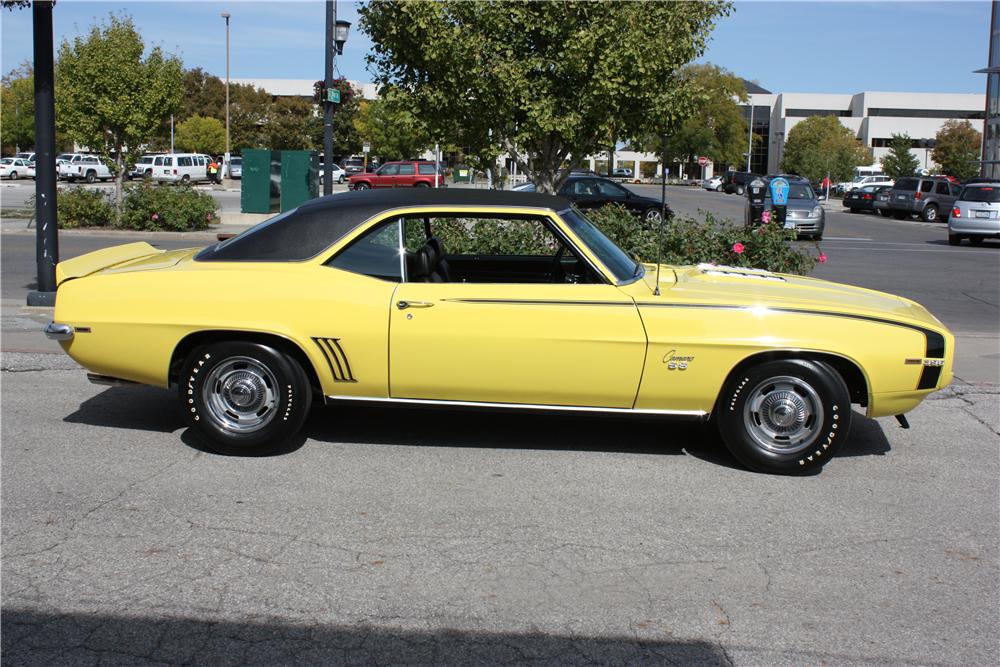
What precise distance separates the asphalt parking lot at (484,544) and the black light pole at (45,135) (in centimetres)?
408

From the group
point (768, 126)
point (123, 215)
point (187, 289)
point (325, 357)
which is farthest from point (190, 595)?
point (768, 126)

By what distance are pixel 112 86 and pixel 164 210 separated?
3.58 metres

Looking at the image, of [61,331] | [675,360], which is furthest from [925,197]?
[61,331]

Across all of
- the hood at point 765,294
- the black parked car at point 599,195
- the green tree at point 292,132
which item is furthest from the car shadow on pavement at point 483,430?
the green tree at point 292,132

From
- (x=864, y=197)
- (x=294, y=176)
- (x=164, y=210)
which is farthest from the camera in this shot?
(x=864, y=197)

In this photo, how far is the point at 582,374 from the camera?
18.7 feet

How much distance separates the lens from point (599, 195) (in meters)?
28.1

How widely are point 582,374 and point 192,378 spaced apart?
2.30 m

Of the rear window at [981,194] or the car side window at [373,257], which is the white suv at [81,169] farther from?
the car side window at [373,257]

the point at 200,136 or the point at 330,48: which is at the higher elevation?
the point at 200,136

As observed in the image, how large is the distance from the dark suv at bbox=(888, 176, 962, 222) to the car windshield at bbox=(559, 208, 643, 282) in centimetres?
3502

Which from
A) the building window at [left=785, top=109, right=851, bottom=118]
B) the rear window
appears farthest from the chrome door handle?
the building window at [left=785, top=109, right=851, bottom=118]

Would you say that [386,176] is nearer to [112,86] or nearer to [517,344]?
[112,86]

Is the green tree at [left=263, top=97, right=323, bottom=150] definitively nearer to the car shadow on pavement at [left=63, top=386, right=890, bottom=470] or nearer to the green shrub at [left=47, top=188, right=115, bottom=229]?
the green shrub at [left=47, top=188, right=115, bottom=229]
